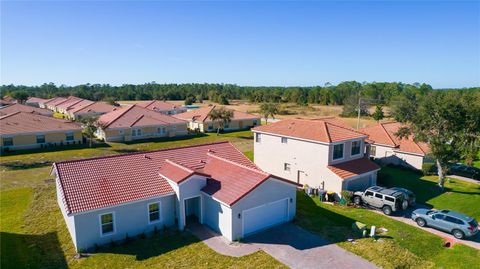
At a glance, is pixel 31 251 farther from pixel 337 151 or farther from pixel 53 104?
pixel 53 104

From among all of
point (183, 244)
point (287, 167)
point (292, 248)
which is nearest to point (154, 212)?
point (183, 244)

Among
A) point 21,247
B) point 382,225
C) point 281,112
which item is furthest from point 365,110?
point 21,247

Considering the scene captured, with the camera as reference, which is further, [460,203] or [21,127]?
[21,127]

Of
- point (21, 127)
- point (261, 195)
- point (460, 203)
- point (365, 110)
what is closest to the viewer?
point (261, 195)

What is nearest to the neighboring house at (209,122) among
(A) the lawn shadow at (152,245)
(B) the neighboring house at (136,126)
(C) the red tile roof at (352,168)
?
(B) the neighboring house at (136,126)

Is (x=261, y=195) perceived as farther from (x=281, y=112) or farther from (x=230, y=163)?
(x=281, y=112)

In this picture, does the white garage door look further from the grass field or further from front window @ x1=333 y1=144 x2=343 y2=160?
front window @ x1=333 y1=144 x2=343 y2=160

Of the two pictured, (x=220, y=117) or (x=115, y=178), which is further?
(x=220, y=117)
